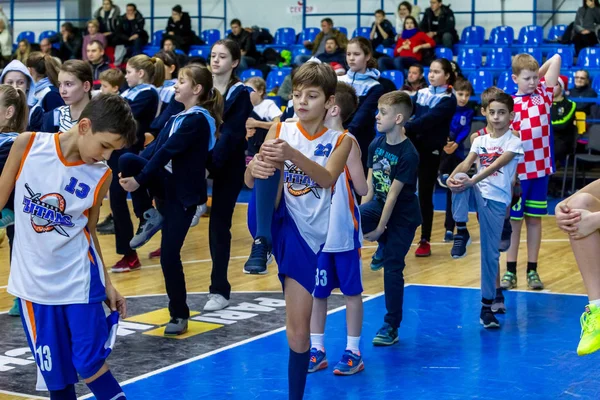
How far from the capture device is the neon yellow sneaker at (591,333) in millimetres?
4402

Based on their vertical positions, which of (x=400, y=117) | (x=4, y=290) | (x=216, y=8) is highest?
(x=216, y=8)

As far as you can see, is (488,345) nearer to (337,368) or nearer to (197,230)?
Result: (337,368)

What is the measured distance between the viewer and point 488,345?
19.4ft

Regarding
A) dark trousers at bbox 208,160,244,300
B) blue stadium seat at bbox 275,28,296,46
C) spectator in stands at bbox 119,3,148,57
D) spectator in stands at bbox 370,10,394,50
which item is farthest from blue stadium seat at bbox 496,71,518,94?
dark trousers at bbox 208,160,244,300

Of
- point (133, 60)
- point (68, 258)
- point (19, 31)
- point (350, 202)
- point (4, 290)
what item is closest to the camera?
point (68, 258)

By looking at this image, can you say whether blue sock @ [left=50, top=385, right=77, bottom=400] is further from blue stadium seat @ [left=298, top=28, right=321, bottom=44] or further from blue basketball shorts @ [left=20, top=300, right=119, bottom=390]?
blue stadium seat @ [left=298, top=28, right=321, bottom=44]

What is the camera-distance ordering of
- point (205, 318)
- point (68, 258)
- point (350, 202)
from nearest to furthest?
point (68, 258), point (350, 202), point (205, 318)

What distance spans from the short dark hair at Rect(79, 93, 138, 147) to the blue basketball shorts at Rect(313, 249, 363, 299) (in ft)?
6.13

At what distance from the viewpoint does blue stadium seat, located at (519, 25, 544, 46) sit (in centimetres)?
1611

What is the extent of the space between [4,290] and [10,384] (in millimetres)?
2515

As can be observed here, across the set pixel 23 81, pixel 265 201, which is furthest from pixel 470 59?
pixel 265 201

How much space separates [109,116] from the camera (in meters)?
3.74

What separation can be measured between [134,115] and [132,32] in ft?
37.2

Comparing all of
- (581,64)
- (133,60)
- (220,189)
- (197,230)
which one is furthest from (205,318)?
(581,64)
